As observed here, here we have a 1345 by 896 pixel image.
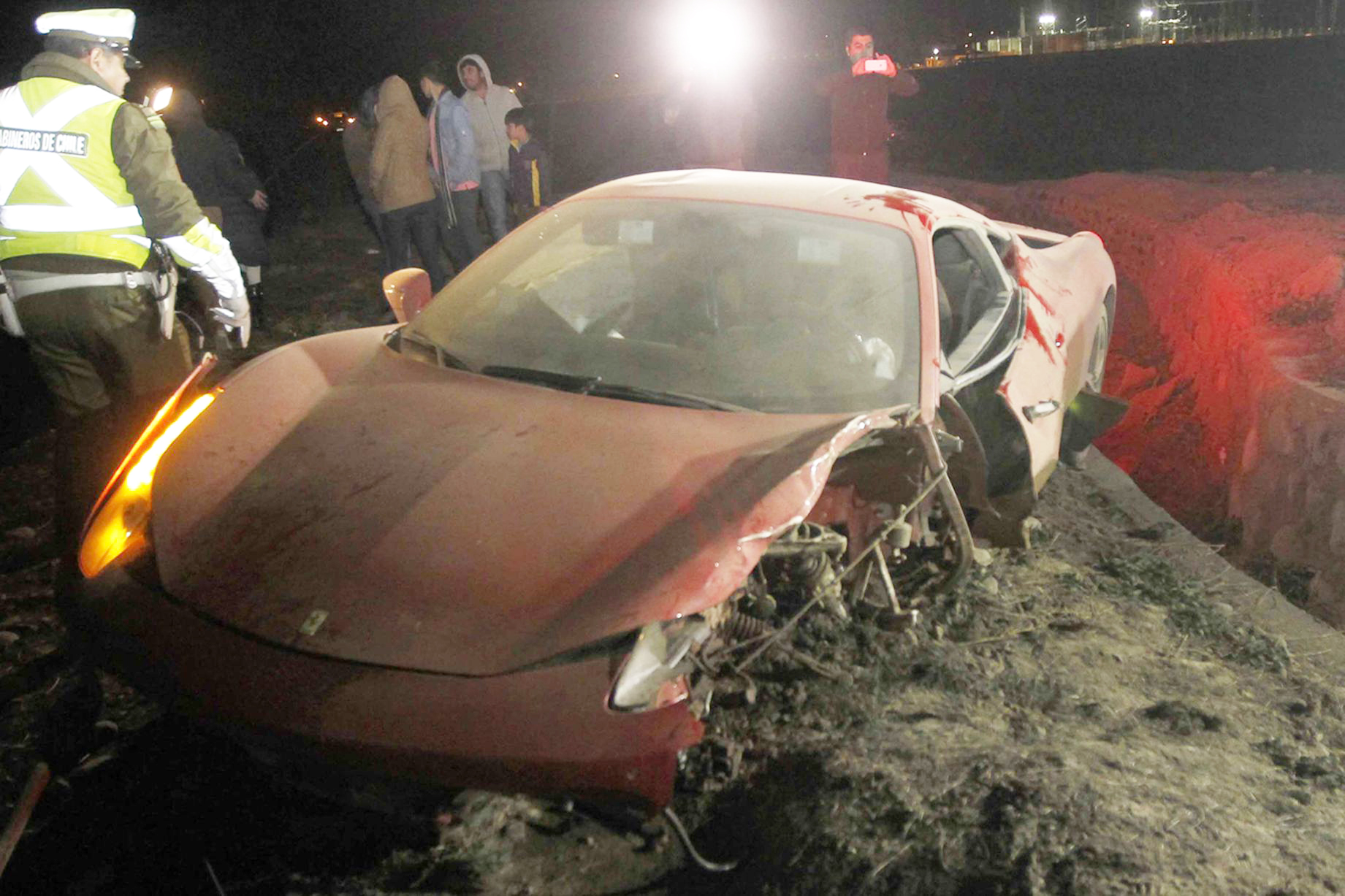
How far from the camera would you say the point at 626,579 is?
243 centimetres

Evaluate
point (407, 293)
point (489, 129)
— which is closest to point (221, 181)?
point (489, 129)

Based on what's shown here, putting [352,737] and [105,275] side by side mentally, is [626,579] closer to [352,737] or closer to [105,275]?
[352,737]

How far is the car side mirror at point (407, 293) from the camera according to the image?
405 centimetres

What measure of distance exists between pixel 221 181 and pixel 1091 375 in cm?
565

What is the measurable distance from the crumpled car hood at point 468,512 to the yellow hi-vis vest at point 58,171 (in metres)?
1.03

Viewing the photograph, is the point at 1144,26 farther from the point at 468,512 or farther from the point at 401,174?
the point at 468,512

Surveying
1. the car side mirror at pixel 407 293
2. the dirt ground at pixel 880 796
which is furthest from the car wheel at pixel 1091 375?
the car side mirror at pixel 407 293

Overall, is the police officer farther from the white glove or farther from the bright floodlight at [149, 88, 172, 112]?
the bright floodlight at [149, 88, 172, 112]

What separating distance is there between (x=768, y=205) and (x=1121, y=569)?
196cm

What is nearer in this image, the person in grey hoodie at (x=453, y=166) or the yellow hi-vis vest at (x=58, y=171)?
the yellow hi-vis vest at (x=58, y=171)

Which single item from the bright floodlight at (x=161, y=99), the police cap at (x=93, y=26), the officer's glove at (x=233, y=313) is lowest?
the officer's glove at (x=233, y=313)

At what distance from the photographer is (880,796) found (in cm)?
265

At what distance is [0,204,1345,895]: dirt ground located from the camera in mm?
2475

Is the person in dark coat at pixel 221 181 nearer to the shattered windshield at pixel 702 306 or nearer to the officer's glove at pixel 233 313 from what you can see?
the officer's glove at pixel 233 313
